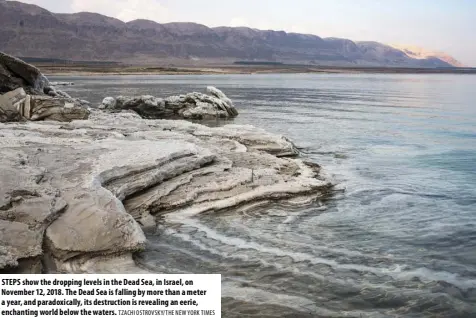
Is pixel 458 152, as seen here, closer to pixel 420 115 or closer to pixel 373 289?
pixel 373 289

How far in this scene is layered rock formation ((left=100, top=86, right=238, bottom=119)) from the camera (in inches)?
1253

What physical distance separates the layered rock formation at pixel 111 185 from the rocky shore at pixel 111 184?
0.07 feet

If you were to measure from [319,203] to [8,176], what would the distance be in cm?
718

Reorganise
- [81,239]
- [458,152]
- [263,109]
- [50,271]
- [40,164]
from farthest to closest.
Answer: [263,109], [458,152], [40,164], [81,239], [50,271]

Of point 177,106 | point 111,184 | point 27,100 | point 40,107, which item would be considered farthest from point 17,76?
point 111,184

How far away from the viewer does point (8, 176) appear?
8.25 metres

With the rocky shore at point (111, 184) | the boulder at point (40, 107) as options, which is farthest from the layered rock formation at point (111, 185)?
the boulder at point (40, 107)

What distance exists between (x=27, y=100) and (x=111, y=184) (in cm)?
1156

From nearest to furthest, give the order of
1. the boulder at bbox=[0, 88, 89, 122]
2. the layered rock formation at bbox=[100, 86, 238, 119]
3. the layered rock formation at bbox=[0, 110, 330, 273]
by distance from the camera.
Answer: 1. the layered rock formation at bbox=[0, 110, 330, 273]
2. the boulder at bbox=[0, 88, 89, 122]
3. the layered rock formation at bbox=[100, 86, 238, 119]

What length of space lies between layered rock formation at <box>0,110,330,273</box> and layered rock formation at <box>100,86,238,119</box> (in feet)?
48.1

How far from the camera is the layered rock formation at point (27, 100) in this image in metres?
17.4

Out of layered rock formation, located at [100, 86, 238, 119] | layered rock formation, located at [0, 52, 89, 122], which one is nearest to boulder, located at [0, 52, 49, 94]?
layered rock formation, located at [0, 52, 89, 122]

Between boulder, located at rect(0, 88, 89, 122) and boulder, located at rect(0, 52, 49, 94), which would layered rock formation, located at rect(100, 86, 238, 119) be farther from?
boulder, located at rect(0, 88, 89, 122)

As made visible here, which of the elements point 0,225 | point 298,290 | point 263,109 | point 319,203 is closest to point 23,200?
point 0,225
